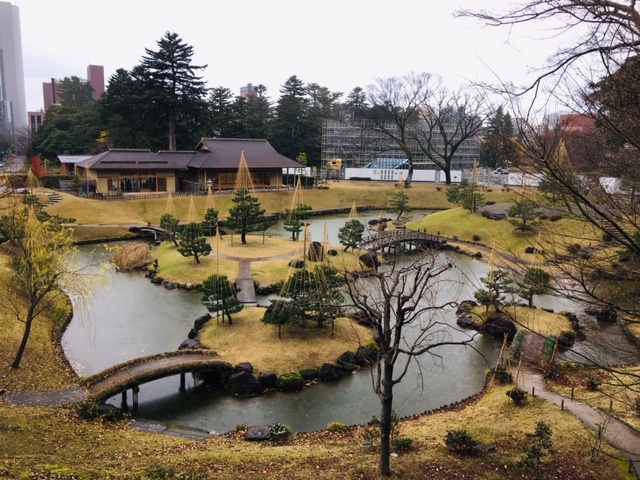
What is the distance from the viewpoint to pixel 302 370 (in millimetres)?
11039

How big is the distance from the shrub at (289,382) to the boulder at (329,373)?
1.81 ft

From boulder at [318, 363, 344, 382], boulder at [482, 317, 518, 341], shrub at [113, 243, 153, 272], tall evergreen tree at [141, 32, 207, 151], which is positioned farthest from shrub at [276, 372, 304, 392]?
tall evergreen tree at [141, 32, 207, 151]

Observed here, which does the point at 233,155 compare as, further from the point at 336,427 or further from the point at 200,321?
the point at 336,427

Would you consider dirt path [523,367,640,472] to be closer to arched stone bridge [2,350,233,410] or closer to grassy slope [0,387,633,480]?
grassy slope [0,387,633,480]

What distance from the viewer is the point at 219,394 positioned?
412 inches

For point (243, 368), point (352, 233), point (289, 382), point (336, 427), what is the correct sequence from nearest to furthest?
point (336, 427) < point (289, 382) < point (243, 368) < point (352, 233)

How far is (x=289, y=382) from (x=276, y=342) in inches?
68.1

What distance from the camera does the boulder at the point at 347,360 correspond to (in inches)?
447

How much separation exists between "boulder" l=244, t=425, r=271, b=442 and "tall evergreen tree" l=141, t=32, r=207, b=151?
35.6 meters

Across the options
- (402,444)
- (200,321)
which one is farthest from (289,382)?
(200,321)

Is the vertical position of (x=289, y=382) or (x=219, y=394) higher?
(x=289, y=382)

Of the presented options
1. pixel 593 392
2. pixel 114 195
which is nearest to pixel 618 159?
pixel 593 392

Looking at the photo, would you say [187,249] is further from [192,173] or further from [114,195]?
[192,173]

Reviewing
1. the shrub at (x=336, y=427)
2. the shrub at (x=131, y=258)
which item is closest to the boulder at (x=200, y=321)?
the shrub at (x=336, y=427)
